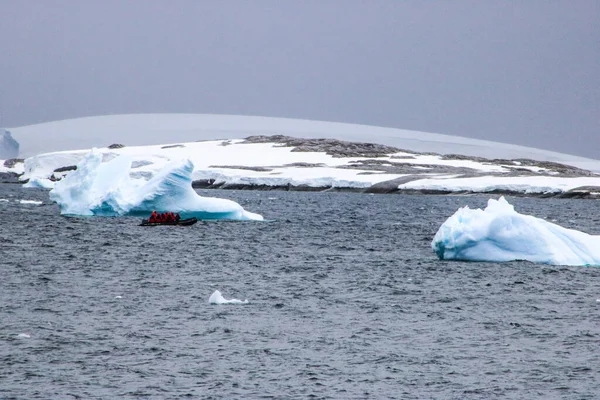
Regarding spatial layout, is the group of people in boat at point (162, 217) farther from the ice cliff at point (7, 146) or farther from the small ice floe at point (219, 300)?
the ice cliff at point (7, 146)

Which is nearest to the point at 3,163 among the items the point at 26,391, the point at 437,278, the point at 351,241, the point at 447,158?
the point at 447,158

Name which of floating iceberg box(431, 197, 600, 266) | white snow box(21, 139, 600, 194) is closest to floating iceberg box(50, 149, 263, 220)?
floating iceberg box(431, 197, 600, 266)

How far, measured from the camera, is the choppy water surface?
624 inches

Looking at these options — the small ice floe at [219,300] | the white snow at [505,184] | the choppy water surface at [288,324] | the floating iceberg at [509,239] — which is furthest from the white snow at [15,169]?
the small ice floe at [219,300]

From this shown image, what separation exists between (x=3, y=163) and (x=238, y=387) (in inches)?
5258

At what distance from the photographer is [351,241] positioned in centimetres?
4200

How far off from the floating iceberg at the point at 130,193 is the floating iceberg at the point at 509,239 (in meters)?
17.7

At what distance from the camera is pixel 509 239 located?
1215 inches

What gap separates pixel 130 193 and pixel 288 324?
1210 inches

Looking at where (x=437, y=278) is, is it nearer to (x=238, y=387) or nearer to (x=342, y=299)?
(x=342, y=299)

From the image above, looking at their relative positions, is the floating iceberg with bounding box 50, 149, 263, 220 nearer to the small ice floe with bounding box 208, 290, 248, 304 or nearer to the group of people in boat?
the group of people in boat

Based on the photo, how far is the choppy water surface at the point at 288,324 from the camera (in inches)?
624

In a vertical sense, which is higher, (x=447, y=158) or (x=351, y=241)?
(x=447, y=158)

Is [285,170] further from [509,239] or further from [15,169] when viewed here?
[509,239]
